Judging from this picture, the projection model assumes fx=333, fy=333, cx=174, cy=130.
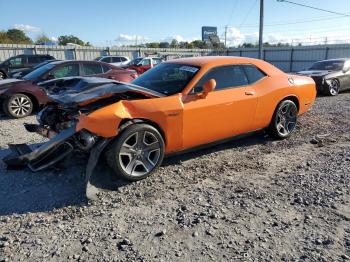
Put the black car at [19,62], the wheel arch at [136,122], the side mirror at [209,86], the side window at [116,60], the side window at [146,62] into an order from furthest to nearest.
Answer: the side window at [116,60] < the side window at [146,62] < the black car at [19,62] < the side mirror at [209,86] < the wheel arch at [136,122]

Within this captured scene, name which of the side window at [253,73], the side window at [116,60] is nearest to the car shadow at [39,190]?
the side window at [253,73]

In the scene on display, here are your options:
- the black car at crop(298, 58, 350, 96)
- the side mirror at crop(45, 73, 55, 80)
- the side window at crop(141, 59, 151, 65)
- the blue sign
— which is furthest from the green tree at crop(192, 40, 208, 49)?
the side mirror at crop(45, 73, 55, 80)

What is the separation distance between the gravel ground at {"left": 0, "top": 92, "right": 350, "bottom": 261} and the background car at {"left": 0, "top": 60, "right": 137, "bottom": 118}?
4.30 m

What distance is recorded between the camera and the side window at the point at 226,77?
4.85 meters

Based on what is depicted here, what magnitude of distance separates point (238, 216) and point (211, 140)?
1.73 meters

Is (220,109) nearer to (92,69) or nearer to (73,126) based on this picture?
(73,126)

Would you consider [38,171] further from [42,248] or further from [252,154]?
[252,154]

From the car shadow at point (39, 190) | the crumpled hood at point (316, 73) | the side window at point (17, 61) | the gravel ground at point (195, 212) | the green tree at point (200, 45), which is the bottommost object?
the gravel ground at point (195, 212)

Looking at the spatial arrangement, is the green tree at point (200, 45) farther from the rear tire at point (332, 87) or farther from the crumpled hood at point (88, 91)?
the crumpled hood at point (88, 91)

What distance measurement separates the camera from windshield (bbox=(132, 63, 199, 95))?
477cm

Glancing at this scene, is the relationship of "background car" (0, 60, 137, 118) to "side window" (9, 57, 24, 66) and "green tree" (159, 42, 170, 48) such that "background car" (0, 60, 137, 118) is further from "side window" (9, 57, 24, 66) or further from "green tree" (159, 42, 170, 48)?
"green tree" (159, 42, 170, 48)

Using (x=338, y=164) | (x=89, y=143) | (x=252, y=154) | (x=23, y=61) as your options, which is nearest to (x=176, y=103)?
(x=89, y=143)

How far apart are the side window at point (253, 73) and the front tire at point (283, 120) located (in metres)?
0.69

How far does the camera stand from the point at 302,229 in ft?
10.4
